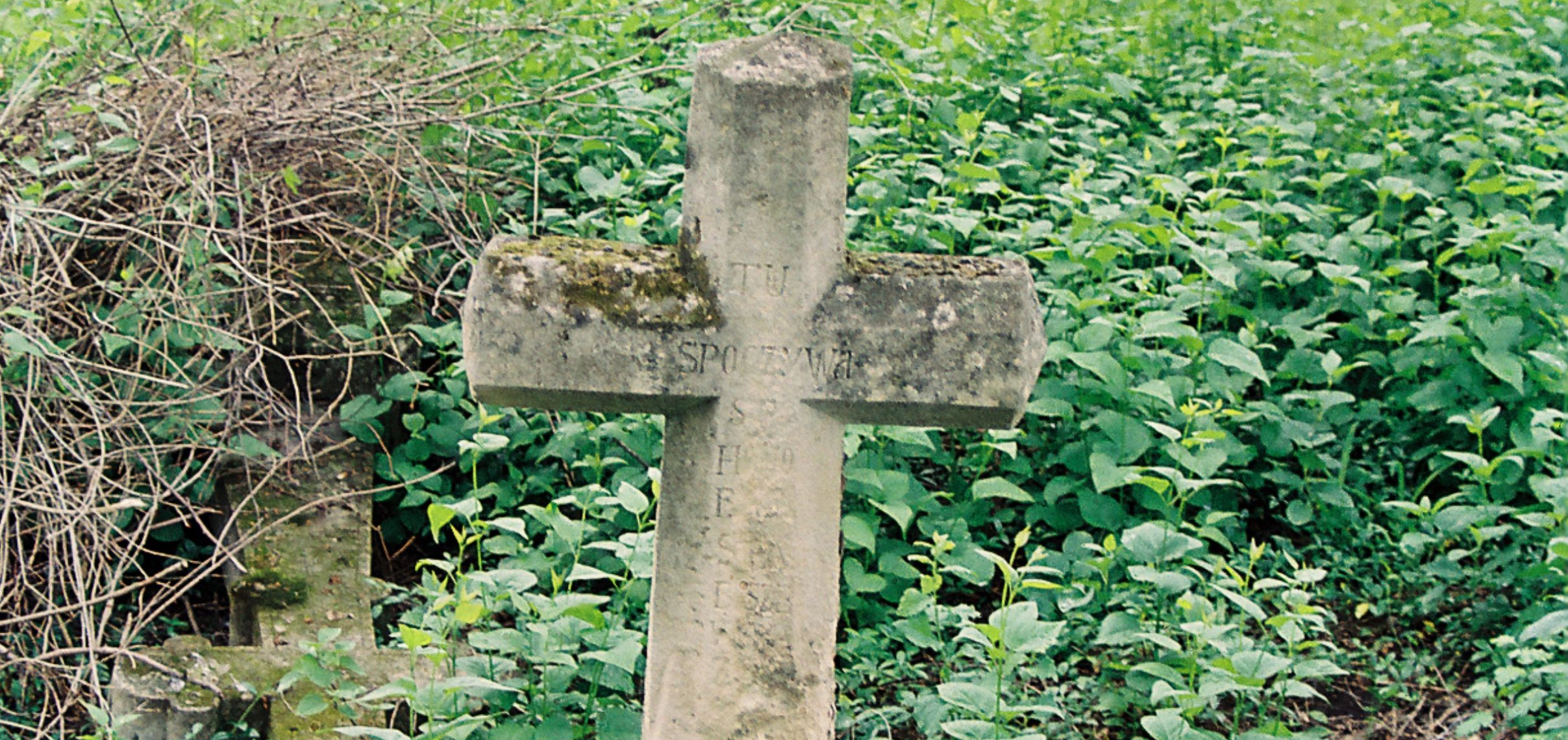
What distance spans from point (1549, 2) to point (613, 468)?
17.1ft

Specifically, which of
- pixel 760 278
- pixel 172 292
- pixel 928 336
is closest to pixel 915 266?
pixel 928 336

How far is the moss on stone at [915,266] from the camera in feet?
9.18

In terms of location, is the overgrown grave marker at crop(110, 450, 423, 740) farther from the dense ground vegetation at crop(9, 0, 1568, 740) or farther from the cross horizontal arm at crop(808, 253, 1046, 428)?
the cross horizontal arm at crop(808, 253, 1046, 428)

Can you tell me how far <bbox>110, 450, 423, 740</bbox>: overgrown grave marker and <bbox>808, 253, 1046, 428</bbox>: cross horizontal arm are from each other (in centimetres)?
125

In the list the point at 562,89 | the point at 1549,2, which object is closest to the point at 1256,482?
the point at 562,89

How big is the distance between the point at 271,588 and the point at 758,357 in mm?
1705

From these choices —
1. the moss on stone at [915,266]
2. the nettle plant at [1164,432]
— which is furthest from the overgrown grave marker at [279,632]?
the moss on stone at [915,266]

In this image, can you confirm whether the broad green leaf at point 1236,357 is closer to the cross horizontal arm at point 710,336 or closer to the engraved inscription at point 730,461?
the cross horizontal arm at point 710,336

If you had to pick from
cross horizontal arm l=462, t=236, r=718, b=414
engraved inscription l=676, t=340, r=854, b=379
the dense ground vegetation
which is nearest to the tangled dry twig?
the dense ground vegetation

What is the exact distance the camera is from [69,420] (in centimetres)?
385

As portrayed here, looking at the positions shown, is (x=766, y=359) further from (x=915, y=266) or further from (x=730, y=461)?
(x=915, y=266)

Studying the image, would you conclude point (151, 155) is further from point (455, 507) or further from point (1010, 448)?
point (1010, 448)

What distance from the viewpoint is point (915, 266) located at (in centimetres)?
282

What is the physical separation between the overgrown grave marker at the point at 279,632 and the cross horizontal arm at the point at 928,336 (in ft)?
4.10
